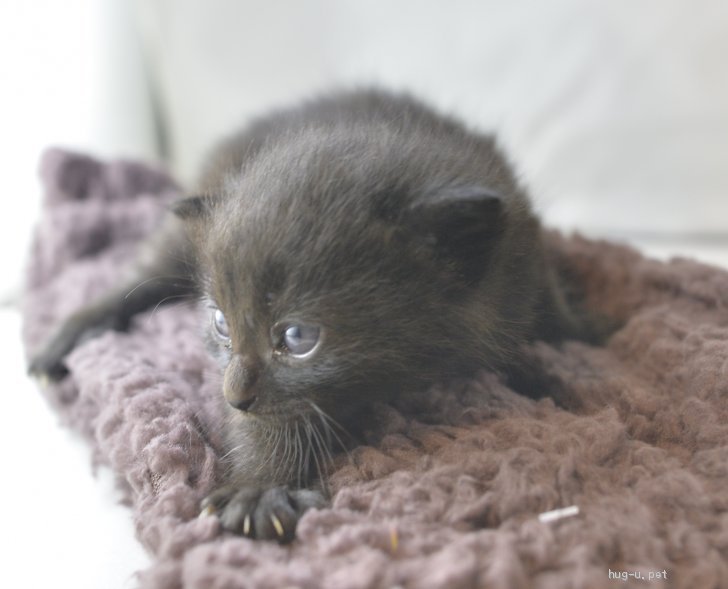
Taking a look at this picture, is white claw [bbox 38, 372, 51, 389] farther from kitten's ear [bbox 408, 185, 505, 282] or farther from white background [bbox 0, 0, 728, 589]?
kitten's ear [bbox 408, 185, 505, 282]

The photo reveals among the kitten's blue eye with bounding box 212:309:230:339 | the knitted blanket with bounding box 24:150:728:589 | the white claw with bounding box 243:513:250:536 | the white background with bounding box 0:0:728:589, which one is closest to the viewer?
the knitted blanket with bounding box 24:150:728:589

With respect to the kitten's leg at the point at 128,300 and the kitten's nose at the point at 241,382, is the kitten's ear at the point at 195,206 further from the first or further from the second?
the kitten's nose at the point at 241,382

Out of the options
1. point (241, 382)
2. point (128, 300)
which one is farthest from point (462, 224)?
point (128, 300)

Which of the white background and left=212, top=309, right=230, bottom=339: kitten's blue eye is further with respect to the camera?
the white background

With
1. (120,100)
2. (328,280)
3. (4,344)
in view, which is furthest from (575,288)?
(120,100)

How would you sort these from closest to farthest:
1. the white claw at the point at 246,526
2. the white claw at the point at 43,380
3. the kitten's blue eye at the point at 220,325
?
1. the white claw at the point at 246,526
2. the kitten's blue eye at the point at 220,325
3. the white claw at the point at 43,380

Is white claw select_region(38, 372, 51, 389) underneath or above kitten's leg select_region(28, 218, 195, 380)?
underneath

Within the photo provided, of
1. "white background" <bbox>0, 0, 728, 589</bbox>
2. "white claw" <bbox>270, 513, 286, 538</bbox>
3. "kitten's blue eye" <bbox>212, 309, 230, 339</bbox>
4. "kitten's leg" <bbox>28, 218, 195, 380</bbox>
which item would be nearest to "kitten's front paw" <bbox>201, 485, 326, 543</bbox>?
"white claw" <bbox>270, 513, 286, 538</bbox>

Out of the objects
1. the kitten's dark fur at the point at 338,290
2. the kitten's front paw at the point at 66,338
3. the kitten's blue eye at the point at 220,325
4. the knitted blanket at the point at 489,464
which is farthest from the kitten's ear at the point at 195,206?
the kitten's front paw at the point at 66,338

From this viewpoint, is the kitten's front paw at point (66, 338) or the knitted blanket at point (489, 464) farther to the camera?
the kitten's front paw at point (66, 338)
